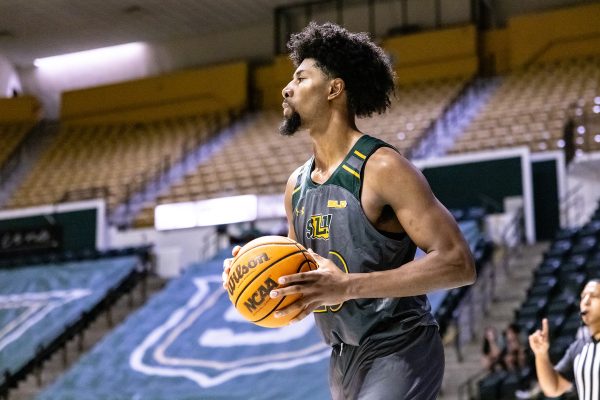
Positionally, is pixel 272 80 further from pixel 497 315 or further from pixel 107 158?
pixel 497 315

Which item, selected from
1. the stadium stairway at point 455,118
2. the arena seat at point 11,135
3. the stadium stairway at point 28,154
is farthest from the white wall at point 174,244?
the arena seat at point 11,135

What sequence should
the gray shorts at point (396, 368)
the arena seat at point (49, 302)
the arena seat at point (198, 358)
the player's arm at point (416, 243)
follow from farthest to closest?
the arena seat at point (49, 302), the arena seat at point (198, 358), the gray shorts at point (396, 368), the player's arm at point (416, 243)

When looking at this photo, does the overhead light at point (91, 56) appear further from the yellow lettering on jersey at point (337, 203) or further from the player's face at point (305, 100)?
the yellow lettering on jersey at point (337, 203)

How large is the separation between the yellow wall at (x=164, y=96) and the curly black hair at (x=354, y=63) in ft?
67.8

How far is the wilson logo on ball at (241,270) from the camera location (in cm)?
301

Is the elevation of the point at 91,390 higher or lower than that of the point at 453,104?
lower

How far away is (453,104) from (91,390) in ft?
35.4

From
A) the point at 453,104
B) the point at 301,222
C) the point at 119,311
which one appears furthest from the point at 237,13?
the point at 301,222

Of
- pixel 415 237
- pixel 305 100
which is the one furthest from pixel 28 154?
pixel 415 237

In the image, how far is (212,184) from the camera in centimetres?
1852

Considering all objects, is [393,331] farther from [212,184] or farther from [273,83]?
[273,83]

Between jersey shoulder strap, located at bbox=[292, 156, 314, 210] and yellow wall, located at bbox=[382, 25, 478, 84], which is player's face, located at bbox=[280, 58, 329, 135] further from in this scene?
yellow wall, located at bbox=[382, 25, 478, 84]

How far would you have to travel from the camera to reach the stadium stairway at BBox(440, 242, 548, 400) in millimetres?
10133

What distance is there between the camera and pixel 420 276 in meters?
2.96
